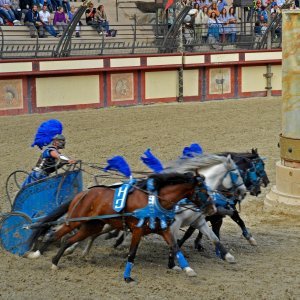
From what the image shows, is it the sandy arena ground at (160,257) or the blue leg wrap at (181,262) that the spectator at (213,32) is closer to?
the sandy arena ground at (160,257)

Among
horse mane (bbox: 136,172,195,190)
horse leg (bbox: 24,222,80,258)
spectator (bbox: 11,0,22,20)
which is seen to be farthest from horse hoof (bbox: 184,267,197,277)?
spectator (bbox: 11,0,22,20)

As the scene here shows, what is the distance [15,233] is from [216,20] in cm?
1685

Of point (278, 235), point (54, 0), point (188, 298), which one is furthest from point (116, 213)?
point (54, 0)

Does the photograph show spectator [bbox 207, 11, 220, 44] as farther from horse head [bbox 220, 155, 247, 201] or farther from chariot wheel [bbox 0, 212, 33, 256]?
chariot wheel [bbox 0, 212, 33, 256]

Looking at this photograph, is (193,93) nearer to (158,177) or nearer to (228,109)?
(228,109)

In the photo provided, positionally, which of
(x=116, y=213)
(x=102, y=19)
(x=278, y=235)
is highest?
(x=102, y=19)

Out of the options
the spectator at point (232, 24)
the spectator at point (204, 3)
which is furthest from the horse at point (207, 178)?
the spectator at point (204, 3)

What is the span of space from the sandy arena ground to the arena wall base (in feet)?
0.54

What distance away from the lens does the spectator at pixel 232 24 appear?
24328 millimetres

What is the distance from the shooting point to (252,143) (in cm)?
1656

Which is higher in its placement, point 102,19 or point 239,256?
point 102,19

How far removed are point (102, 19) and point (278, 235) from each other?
14514mm

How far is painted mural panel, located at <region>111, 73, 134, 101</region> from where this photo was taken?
70.9ft

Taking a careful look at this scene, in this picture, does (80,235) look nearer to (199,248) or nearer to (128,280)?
(128,280)
